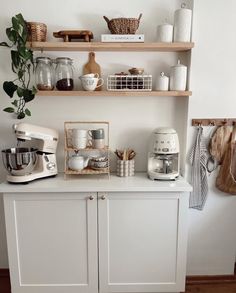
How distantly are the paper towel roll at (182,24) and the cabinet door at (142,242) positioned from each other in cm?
105

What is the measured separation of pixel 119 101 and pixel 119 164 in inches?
18.8

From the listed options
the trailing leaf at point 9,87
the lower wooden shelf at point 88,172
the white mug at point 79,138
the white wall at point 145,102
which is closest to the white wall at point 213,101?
the white wall at point 145,102

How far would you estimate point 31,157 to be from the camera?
1.69 m

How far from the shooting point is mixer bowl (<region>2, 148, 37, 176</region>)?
1649 mm

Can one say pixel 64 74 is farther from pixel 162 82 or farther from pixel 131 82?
pixel 162 82

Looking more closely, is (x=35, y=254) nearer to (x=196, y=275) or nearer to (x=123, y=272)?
(x=123, y=272)

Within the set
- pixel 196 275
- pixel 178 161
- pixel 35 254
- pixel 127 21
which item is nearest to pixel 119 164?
pixel 178 161

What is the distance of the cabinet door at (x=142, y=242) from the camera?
1.67 meters

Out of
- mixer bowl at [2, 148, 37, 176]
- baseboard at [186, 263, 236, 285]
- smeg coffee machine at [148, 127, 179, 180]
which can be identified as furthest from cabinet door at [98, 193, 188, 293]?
mixer bowl at [2, 148, 37, 176]

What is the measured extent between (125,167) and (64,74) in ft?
2.59

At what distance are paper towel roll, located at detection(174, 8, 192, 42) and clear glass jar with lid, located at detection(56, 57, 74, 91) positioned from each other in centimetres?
75

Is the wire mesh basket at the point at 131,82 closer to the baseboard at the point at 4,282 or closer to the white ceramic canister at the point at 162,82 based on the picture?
the white ceramic canister at the point at 162,82

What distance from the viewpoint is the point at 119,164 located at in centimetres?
184

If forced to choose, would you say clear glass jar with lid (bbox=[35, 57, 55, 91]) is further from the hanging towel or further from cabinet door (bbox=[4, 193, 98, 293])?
the hanging towel
